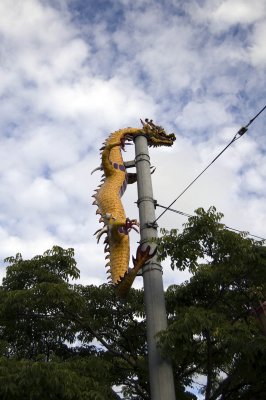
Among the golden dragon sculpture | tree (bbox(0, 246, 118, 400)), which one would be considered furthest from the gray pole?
tree (bbox(0, 246, 118, 400))

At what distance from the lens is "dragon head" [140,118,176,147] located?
12.0 meters

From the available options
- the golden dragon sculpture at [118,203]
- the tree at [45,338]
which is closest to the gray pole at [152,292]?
the golden dragon sculpture at [118,203]

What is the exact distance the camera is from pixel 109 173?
11453mm

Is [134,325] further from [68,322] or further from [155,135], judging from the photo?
[155,135]

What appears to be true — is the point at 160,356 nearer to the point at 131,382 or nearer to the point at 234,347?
the point at 234,347

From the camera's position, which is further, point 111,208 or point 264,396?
point 111,208

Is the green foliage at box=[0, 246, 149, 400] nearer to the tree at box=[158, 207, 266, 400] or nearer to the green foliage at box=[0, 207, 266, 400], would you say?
the green foliage at box=[0, 207, 266, 400]

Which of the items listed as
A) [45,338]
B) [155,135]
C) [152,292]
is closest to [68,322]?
[45,338]

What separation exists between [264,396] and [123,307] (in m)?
3.60

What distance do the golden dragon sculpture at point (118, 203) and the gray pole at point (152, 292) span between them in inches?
10.2

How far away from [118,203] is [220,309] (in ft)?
9.91

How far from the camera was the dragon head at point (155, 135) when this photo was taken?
12.0 m

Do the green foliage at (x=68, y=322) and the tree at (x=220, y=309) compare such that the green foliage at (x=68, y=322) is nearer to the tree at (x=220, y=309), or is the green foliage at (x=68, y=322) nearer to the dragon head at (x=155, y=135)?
the tree at (x=220, y=309)

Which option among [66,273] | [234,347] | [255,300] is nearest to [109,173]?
[66,273]
